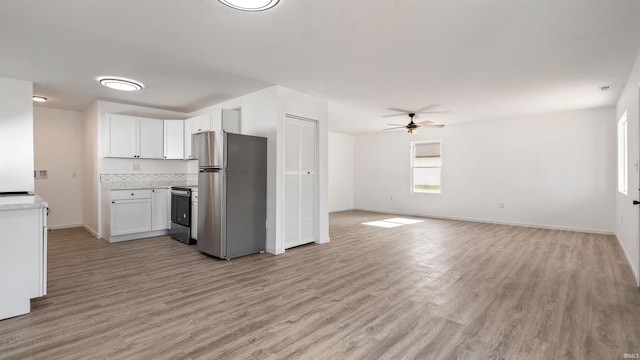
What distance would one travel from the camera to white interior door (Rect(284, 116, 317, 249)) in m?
4.73

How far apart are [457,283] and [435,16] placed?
264 centimetres

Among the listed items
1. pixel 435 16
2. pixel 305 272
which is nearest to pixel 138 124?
pixel 305 272

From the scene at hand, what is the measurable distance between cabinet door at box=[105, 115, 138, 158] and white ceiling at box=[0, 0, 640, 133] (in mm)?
511

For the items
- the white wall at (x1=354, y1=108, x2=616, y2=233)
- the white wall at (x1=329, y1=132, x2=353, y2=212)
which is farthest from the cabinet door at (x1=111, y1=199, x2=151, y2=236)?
the white wall at (x1=354, y1=108, x2=616, y2=233)

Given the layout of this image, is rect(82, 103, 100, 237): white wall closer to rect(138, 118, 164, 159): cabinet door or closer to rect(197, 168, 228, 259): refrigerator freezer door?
rect(138, 118, 164, 159): cabinet door

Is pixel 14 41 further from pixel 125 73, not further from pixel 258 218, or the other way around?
pixel 258 218

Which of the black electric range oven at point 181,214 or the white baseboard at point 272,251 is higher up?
the black electric range oven at point 181,214

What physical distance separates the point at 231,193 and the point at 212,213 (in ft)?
1.36

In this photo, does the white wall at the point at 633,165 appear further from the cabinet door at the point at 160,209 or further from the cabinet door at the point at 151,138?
the cabinet door at the point at 151,138

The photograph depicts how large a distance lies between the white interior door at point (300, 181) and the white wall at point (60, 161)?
495 centimetres

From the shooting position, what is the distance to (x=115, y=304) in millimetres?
2783

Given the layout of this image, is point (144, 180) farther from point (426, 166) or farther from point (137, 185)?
point (426, 166)

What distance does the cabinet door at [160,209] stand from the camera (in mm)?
5660

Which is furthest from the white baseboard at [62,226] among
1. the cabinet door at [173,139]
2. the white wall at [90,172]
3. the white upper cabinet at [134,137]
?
the cabinet door at [173,139]
